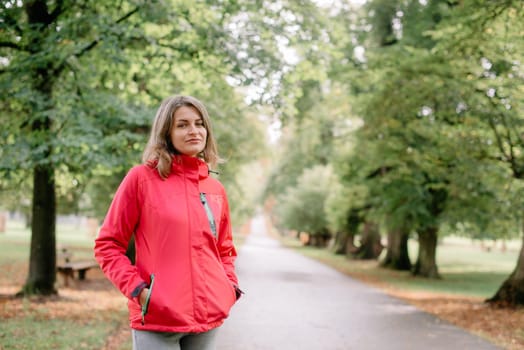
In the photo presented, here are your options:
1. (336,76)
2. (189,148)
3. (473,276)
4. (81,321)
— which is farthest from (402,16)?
(189,148)

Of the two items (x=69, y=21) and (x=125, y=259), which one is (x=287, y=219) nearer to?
(x=69, y=21)

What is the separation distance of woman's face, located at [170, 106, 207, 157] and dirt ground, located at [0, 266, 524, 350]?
4.77 meters

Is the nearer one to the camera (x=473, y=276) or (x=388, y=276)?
(x=388, y=276)

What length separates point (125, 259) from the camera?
8.63 ft

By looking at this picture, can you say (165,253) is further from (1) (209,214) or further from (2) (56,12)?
(2) (56,12)

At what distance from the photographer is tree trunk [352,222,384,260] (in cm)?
2964

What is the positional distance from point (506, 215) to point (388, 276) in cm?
508

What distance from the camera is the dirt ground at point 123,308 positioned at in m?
8.25

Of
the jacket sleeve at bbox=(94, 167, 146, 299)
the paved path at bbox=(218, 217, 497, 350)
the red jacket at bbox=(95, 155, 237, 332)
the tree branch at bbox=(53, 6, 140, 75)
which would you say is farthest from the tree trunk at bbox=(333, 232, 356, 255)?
the jacket sleeve at bbox=(94, 167, 146, 299)

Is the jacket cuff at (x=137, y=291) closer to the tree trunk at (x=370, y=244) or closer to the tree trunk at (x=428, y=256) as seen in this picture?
the tree trunk at (x=428, y=256)

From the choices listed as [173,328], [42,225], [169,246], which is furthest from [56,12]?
[173,328]

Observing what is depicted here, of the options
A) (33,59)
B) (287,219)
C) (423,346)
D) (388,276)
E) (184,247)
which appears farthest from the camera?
(287,219)

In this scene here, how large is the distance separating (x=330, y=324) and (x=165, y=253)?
6.93m

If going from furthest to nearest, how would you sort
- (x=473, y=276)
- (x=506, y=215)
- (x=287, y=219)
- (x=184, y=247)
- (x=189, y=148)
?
(x=287, y=219), (x=473, y=276), (x=506, y=215), (x=189, y=148), (x=184, y=247)
